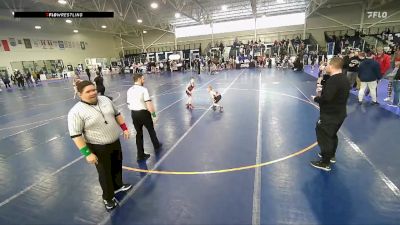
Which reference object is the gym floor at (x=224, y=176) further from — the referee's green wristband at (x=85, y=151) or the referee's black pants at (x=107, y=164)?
the referee's green wristband at (x=85, y=151)

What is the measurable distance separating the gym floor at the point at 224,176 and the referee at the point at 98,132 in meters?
0.57

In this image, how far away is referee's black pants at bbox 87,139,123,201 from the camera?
3293 mm

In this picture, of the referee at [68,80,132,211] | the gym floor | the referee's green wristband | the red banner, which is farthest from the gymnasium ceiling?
the referee's green wristband

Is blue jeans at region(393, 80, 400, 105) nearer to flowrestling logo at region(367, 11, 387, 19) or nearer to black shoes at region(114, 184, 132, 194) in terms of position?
black shoes at region(114, 184, 132, 194)

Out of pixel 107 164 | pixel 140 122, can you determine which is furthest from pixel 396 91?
pixel 107 164

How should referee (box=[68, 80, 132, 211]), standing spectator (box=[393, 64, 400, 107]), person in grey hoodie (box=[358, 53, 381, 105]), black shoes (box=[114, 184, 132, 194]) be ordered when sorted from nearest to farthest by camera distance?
referee (box=[68, 80, 132, 211]) → black shoes (box=[114, 184, 132, 194]) → standing spectator (box=[393, 64, 400, 107]) → person in grey hoodie (box=[358, 53, 381, 105])

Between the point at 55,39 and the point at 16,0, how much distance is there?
13.6 m

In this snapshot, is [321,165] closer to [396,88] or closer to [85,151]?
[85,151]

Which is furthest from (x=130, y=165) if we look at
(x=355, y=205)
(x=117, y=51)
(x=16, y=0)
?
(x=117, y=51)

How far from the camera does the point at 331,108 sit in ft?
12.9

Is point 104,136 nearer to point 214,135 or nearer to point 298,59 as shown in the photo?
point 214,135

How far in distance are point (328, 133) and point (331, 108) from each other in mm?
462

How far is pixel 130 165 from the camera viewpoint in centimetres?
500

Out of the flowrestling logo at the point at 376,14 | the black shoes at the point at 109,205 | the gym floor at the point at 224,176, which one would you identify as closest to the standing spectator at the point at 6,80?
the gym floor at the point at 224,176
